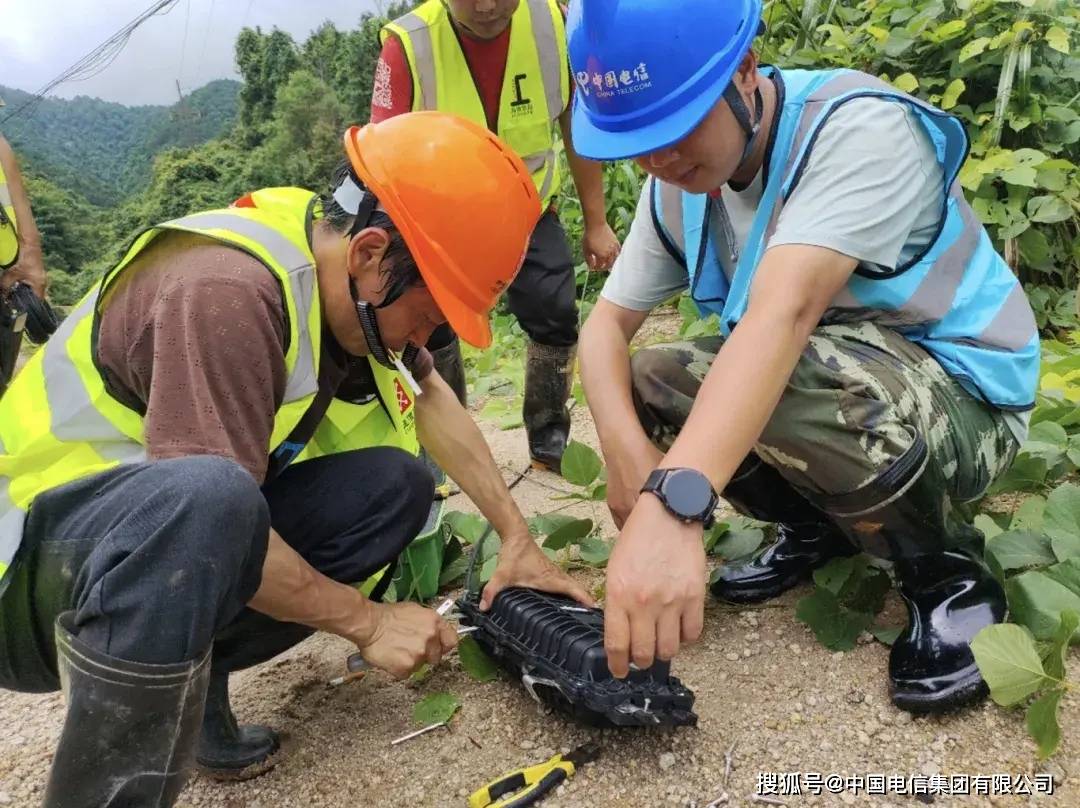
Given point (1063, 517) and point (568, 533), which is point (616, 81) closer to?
point (568, 533)

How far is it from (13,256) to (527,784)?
279 cm

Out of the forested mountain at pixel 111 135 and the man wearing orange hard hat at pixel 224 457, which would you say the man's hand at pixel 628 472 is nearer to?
the man wearing orange hard hat at pixel 224 457

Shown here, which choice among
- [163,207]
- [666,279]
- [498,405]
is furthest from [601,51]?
[163,207]

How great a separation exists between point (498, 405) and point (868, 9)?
2.52 metres

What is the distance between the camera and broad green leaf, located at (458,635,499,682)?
5.74ft

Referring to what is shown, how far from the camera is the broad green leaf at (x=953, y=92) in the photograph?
3490mm

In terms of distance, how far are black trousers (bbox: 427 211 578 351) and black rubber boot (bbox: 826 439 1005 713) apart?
1545mm

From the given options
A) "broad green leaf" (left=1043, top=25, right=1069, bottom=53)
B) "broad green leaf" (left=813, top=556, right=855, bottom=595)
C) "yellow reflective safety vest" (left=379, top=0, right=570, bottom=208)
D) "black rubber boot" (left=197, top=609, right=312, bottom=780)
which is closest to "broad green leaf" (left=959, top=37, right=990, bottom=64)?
"broad green leaf" (left=1043, top=25, right=1069, bottom=53)

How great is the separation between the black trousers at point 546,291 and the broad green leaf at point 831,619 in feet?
4.89

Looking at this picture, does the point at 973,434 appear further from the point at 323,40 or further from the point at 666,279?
the point at 323,40

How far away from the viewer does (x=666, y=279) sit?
6.08 feet

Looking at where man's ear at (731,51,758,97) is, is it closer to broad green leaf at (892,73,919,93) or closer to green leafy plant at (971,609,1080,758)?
green leafy plant at (971,609,1080,758)

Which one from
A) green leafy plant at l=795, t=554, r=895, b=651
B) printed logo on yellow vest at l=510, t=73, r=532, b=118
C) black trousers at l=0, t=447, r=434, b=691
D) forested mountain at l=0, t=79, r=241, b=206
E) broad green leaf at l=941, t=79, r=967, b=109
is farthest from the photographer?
forested mountain at l=0, t=79, r=241, b=206

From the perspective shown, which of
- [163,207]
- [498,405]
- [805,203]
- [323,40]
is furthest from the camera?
[323,40]
